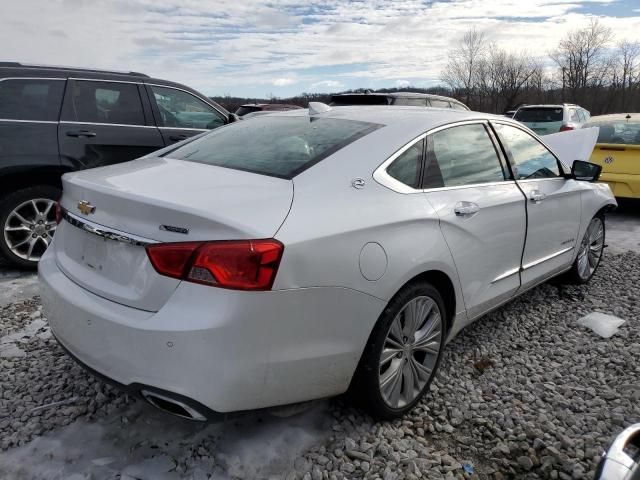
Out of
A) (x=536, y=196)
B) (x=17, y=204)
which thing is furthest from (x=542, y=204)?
(x=17, y=204)

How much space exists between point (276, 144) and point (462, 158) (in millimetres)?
1104

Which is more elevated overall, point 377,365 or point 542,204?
point 542,204

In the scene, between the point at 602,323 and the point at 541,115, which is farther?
the point at 541,115

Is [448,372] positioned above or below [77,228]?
below

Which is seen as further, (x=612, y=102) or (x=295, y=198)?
(x=612, y=102)

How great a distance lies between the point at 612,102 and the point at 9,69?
4213cm

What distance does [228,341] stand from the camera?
6.17ft

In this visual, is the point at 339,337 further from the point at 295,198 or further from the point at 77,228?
the point at 77,228

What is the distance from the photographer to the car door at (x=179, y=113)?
5.57 meters

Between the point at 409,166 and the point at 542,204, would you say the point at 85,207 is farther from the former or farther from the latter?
the point at 542,204

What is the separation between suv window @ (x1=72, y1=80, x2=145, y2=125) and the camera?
5.02 m

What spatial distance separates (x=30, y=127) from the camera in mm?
4641

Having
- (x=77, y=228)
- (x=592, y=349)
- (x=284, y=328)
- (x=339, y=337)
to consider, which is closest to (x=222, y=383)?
(x=284, y=328)

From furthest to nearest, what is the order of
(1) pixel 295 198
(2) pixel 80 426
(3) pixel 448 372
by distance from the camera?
(3) pixel 448 372 < (2) pixel 80 426 < (1) pixel 295 198
